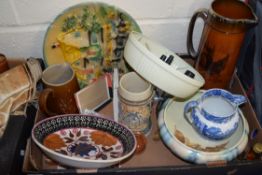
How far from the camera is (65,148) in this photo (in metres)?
0.78

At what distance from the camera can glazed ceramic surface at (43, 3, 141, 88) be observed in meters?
0.87

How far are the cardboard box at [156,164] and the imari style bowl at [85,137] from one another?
1.7 inches

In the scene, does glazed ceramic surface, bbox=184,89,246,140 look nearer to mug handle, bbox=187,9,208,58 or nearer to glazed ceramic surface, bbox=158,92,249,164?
glazed ceramic surface, bbox=158,92,249,164

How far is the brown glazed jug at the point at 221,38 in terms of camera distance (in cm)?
77

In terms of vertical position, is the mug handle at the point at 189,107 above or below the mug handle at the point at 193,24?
below

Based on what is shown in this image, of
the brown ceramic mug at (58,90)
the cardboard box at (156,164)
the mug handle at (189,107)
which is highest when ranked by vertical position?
the brown ceramic mug at (58,90)

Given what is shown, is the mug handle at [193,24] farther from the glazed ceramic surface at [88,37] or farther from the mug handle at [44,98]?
the mug handle at [44,98]

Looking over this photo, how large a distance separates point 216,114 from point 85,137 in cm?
32

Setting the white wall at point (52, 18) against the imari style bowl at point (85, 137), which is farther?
the white wall at point (52, 18)

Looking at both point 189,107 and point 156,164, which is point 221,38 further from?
point 156,164

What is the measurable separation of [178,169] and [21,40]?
1.94 feet

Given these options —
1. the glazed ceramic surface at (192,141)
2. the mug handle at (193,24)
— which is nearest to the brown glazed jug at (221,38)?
the mug handle at (193,24)

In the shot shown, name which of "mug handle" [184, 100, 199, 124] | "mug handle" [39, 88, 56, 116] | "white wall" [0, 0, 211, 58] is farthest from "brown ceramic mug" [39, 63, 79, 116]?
"mug handle" [184, 100, 199, 124]

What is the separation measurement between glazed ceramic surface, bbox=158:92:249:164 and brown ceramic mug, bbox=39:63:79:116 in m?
0.24
